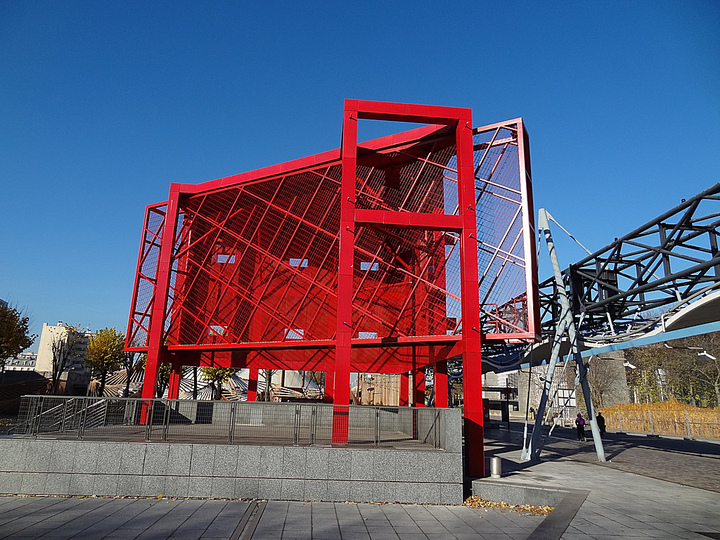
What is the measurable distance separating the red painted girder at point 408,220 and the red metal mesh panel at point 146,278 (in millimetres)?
15713

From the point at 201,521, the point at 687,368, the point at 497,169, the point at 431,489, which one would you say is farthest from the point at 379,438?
the point at 687,368

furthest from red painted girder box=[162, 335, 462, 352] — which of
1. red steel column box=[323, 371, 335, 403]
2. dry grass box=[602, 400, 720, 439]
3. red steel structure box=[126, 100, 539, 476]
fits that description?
dry grass box=[602, 400, 720, 439]

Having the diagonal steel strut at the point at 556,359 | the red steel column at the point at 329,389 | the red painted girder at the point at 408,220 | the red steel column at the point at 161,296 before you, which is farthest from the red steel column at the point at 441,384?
the red steel column at the point at 161,296

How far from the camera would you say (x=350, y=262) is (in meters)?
14.8

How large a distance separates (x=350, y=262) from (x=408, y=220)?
230cm

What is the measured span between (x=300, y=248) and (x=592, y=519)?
16652 millimetres

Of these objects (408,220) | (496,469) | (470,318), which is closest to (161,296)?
(408,220)

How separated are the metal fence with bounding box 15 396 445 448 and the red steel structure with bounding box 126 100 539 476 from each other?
618mm

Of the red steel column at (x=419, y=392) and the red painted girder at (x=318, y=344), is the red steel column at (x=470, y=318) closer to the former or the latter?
the red painted girder at (x=318, y=344)

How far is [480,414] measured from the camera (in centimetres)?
1368

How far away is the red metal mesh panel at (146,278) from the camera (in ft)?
82.5

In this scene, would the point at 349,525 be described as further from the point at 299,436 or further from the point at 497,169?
the point at 497,169

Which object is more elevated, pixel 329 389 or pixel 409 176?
pixel 409 176

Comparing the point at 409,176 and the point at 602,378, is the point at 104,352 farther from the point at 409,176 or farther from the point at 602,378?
the point at 602,378
